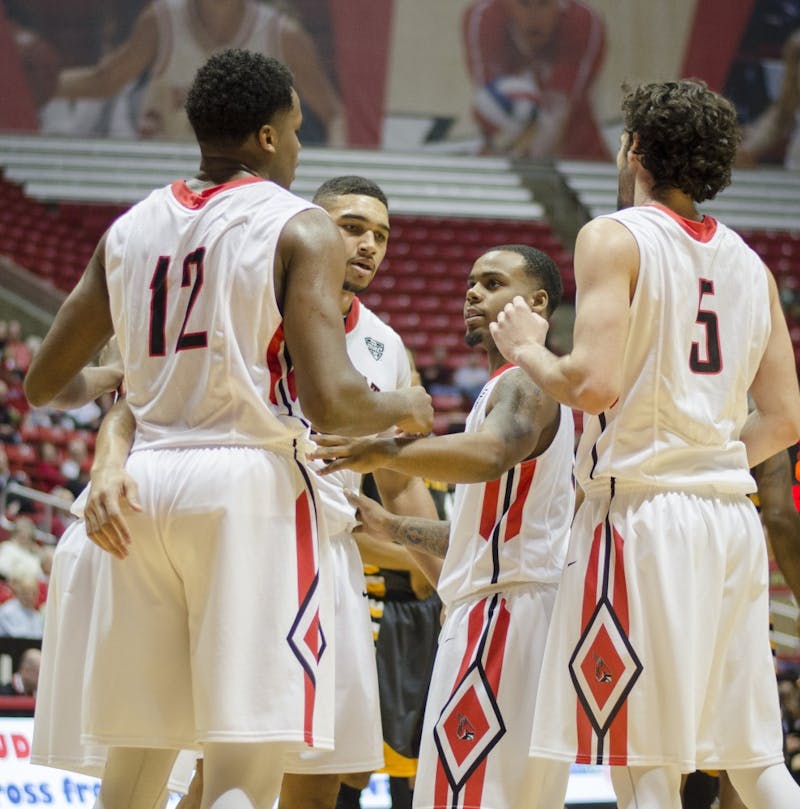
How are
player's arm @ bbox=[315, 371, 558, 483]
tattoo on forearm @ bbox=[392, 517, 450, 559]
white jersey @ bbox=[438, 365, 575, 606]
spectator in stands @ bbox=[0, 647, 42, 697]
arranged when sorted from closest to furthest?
player's arm @ bbox=[315, 371, 558, 483] → white jersey @ bbox=[438, 365, 575, 606] → tattoo on forearm @ bbox=[392, 517, 450, 559] → spectator in stands @ bbox=[0, 647, 42, 697]

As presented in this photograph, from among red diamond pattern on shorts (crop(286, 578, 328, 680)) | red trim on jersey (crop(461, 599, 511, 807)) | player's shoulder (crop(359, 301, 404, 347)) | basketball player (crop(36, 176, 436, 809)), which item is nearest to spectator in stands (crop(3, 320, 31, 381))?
basketball player (crop(36, 176, 436, 809))

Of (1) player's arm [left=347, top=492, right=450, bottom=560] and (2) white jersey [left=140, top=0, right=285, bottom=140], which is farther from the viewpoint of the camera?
(2) white jersey [left=140, top=0, right=285, bottom=140]

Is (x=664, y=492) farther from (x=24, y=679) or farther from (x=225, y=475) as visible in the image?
(x=24, y=679)

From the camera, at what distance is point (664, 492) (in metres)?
3.18

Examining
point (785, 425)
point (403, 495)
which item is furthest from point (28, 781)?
point (785, 425)

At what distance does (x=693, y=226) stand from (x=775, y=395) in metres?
0.57

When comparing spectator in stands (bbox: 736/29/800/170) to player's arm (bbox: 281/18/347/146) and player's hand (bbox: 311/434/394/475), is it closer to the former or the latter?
player's arm (bbox: 281/18/347/146)

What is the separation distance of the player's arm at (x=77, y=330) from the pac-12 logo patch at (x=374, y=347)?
150cm

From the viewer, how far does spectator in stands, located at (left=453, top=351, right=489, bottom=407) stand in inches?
637

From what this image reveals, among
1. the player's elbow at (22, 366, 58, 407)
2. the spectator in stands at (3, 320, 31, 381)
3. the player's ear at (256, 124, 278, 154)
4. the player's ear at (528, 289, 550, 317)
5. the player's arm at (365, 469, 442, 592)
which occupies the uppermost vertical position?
the player's ear at (256, 124, 278, 154)

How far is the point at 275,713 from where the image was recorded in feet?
9.21

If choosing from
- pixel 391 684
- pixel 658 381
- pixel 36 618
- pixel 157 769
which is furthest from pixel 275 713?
pixel 36 618

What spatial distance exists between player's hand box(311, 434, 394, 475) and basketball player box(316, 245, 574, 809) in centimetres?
2

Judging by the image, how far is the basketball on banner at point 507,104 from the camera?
1947 cm
